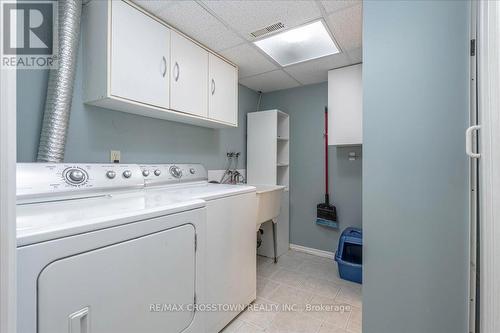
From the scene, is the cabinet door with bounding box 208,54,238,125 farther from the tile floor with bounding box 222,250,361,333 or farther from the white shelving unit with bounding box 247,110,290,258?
the tile floor with bounding box 222,250,361,333

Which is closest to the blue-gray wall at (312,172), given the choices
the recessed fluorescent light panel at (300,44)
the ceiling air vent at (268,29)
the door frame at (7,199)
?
the recessed fluorescent light panel at (300,44)

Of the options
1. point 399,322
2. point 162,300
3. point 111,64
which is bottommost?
A: point 399,322

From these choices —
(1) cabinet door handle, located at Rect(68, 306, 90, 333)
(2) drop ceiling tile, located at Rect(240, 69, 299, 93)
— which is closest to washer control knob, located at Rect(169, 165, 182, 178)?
(1) cabinet door handle, located at Rect(68, 306, 90, 333)

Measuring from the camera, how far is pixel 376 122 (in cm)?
118

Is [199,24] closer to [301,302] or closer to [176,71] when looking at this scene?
[176,71]

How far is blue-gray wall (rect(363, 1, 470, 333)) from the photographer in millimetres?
1020

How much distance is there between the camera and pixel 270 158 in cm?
294

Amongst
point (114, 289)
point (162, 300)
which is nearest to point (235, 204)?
point (162, 300)

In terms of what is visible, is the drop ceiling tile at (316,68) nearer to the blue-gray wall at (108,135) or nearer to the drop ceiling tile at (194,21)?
the drop ceiling tile at (194,21)

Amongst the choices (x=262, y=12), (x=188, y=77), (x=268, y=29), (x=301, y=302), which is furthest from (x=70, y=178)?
(x=301, y=302)

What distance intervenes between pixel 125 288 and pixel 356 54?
8.51 ft

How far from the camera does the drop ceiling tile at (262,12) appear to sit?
1.50 m

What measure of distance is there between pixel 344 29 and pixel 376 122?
1072 mm

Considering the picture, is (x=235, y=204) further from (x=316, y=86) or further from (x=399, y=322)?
(x=316, y=86)
